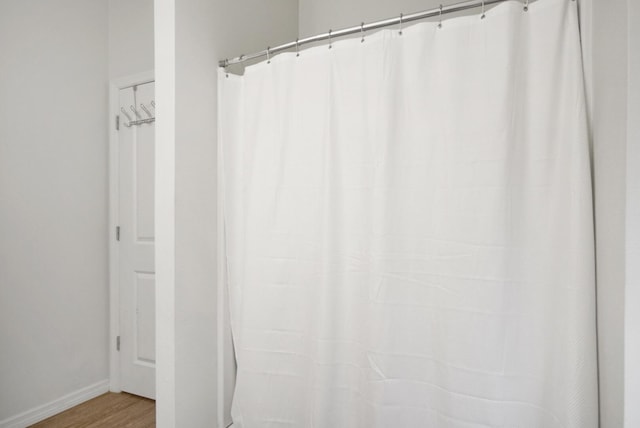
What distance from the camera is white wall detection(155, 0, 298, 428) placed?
4.60 ft

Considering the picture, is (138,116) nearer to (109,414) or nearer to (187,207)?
(187,207)

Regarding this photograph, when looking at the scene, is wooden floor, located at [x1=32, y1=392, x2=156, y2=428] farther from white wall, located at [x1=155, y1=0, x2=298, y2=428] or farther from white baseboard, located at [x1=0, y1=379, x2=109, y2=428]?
white wall, located at [x1=155, y1=0, x2=298, y2=428]

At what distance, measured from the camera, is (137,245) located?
7.30 feet

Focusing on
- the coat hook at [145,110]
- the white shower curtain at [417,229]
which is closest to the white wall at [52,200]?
the coat hook at [145,110]

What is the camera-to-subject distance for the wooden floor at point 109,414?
1.90 meters

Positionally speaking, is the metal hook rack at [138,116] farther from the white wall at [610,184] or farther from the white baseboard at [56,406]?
the white wall at [610,184]

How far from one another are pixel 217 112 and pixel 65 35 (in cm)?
140

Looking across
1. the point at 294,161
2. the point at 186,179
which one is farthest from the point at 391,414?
the point at 186,179

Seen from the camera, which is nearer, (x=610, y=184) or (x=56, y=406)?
→ (x=610, y=184)

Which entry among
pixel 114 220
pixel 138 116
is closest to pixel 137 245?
pixel 114 220

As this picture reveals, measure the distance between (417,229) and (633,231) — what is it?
0.60 metres

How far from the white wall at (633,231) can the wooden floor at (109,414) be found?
7.30ft

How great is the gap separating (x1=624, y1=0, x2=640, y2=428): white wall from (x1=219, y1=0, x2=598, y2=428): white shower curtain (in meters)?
0.23

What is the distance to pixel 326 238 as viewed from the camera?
135 centimetres
